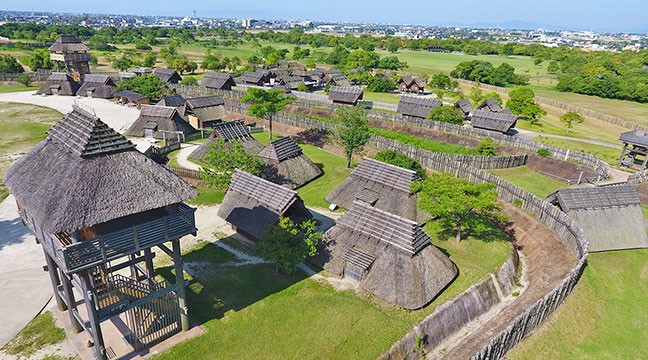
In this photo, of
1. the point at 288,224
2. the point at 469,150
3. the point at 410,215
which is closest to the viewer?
the point at 288,224

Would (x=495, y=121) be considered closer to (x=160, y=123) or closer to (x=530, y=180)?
(x=530, y=180)

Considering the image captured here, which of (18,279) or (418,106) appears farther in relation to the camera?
(418,106)

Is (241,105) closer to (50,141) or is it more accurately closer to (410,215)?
(410,215)

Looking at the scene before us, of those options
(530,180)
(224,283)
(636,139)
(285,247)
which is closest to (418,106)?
(530,180)

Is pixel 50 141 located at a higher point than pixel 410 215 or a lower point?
higher

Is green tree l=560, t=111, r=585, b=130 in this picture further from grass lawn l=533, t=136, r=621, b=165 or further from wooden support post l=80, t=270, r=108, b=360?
wooden support post l=80, t=270, r=108, b=360

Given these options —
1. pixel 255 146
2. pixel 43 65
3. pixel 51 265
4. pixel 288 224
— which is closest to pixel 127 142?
pixel 51 265
